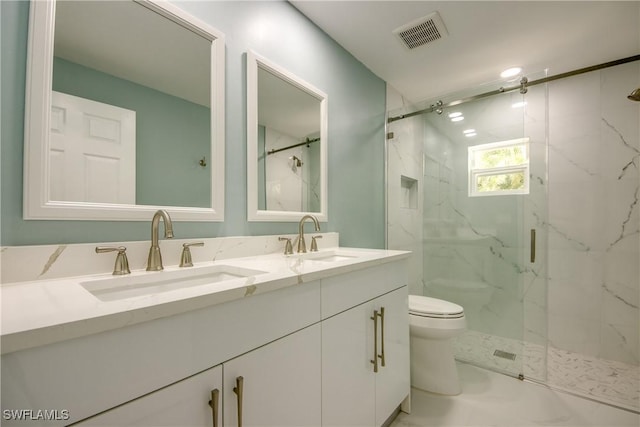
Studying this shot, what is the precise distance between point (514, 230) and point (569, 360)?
1125mm

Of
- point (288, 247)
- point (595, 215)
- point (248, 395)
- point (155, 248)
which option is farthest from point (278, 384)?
point (595, 215)

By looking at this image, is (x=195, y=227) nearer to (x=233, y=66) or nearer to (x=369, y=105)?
(x=233, y=66)

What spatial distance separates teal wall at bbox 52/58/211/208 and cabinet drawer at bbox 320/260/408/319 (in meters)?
0.64

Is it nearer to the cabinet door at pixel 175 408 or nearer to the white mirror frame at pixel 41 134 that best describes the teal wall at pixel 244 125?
the white mirror frame at pixel 41 134

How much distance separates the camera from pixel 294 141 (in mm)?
1670

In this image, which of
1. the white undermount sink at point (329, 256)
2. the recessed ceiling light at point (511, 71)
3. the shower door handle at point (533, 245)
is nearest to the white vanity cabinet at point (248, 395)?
the white undermount sink at point (329, 256)

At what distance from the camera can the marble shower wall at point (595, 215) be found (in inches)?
84.2

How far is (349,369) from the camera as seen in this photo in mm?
1119

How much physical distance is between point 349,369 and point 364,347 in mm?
127

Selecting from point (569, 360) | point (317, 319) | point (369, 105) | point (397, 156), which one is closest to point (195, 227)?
point (317, 319)

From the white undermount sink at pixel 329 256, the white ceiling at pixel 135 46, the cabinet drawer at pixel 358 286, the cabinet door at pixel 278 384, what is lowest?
the cabinet door at pixel 278 384

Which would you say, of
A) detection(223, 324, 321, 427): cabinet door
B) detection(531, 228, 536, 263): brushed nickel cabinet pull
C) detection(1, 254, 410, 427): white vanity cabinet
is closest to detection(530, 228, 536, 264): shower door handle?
detection(531, 228, 536, 263): brushed nickel cabinet pull

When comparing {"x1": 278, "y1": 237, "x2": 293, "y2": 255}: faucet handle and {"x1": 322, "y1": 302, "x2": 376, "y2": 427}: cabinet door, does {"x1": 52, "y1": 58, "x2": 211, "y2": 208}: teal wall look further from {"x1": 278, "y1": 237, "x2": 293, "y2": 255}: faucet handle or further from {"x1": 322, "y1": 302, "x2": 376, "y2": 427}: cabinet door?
{"x1": 322, "y1": 302, "x2": 376, "y2": 427}: cabinet door

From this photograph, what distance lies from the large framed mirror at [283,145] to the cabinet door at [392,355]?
2.21 feet
